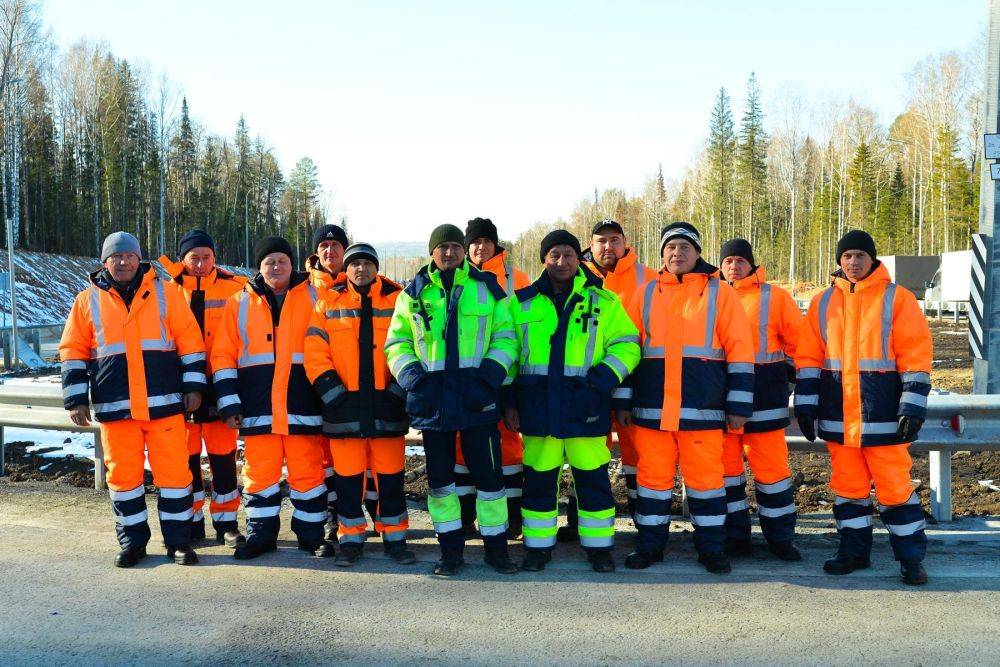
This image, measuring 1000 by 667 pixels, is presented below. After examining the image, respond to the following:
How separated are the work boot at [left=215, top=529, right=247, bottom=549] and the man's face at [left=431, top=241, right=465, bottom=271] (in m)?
2.36

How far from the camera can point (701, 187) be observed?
69688 millimetres

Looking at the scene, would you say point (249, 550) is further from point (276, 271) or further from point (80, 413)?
point (276, 271)

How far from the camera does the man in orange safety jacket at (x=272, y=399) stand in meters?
4.93

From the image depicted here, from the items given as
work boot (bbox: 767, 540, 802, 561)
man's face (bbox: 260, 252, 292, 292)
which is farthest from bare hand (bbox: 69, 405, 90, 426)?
work boot (bbox: 767, 540, 802, 561)

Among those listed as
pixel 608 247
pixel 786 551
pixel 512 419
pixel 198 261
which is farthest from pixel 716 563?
pixel 198 261

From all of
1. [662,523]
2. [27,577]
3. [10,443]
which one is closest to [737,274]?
[662,523]

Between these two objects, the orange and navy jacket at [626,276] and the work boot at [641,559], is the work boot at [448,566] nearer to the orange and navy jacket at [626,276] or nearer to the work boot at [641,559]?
the work boot at [641,559]

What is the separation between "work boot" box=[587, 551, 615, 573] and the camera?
14.8 ft

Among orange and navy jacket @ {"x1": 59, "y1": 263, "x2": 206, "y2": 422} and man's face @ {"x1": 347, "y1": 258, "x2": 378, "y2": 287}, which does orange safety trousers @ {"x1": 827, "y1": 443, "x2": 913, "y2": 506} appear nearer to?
man's face @ {"x1": 347, "y1": 258, "x2": 378, "y2": 287}

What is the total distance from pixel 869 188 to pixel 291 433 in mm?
56860

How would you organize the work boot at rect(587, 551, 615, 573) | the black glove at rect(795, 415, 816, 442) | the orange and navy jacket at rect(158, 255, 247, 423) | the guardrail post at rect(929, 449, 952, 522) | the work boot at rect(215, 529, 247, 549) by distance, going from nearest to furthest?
the work boot at rect(587, 551, 615, 573), the black glove at rect(795, 415, 816, 442), the work boot at rect(215, 529, 247, 549), the guardrail post at rect(929, 449, 952, 522), the orange and navy jacket at rect(158, 255, 247, 423)

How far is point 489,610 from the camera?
3.95 m

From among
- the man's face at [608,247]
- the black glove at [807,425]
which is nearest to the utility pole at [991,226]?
the black glove at [807,425]

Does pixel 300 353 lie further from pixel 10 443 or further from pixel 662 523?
pixel 10 443
